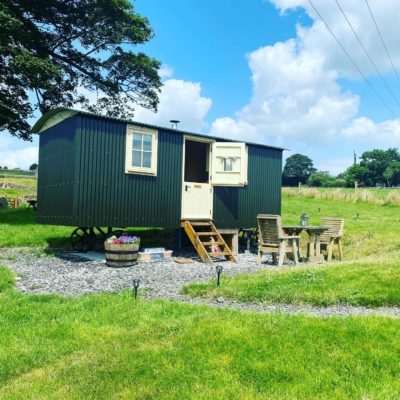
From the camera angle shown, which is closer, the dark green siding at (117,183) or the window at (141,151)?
the dark green siding at (117,183)

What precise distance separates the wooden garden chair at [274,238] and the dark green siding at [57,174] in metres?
5.13

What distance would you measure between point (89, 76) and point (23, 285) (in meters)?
17.7

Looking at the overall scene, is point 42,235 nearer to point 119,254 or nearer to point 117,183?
point 117,183

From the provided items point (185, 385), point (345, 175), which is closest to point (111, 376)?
point (185, 385)

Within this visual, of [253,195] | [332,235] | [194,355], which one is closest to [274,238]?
[332,235]

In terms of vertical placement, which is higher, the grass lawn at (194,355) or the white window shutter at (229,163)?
the white window shutter at (229,163)

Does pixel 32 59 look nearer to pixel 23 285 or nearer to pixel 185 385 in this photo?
Result: pixel 23 285

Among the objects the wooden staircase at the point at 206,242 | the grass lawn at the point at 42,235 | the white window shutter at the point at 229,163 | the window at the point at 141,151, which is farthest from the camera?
the grass lawn at the point at 42,235

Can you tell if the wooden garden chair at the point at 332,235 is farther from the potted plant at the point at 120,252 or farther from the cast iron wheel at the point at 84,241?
the cast iron wheel at the point at 84,241

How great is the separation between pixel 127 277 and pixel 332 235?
20.8 feet

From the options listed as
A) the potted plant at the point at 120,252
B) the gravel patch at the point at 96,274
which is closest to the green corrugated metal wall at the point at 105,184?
the potted plant at the point at 120,252

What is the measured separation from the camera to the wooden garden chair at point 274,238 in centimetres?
1043

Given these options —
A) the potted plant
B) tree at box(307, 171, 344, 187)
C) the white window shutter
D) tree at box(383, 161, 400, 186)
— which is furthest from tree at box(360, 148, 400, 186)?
the potted plant

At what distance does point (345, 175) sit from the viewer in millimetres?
93375
